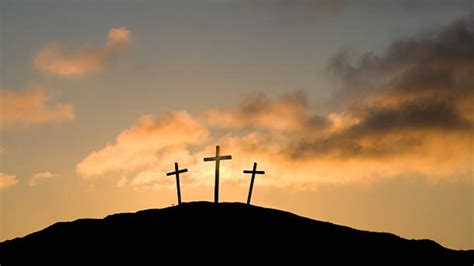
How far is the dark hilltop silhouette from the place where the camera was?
35.4 m

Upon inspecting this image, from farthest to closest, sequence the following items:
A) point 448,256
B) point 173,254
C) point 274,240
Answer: point 448,256 → point 274,240 → point 173,254

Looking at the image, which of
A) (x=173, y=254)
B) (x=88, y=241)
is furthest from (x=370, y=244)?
(x=88, y=241)

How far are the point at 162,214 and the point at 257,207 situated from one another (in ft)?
19.5

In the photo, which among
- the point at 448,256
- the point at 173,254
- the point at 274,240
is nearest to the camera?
the point at 173,254

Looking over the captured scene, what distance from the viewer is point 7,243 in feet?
135

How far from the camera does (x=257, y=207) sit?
41969 millimetres

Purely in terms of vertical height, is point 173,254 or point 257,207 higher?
point 257,207

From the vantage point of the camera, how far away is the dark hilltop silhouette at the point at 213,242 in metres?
35.4

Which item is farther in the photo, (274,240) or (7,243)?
(7,243)

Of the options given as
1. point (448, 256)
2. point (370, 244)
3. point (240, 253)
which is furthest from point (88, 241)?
point (448, 256)

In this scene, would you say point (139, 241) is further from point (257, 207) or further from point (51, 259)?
point (257, 207)

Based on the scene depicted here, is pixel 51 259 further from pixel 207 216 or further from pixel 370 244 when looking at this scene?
→ pixel 370 244

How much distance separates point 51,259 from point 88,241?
2612mm

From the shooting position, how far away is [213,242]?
36.6 meters
